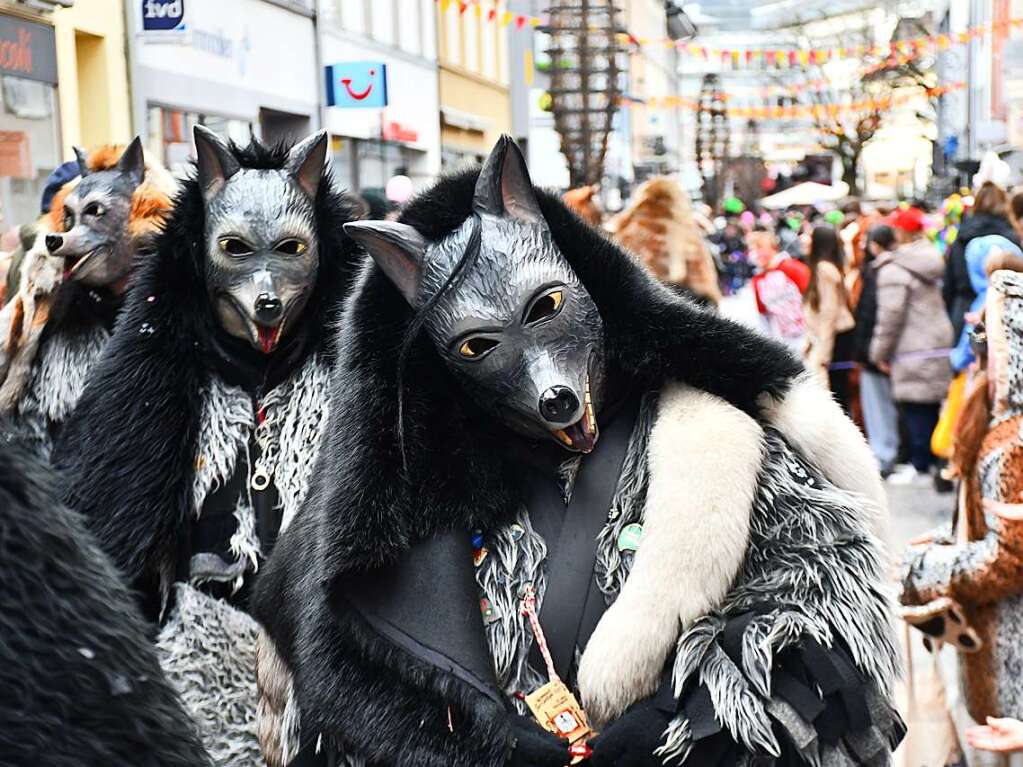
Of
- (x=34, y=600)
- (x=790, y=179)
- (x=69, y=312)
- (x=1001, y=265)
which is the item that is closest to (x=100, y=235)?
(x=69, y=312)

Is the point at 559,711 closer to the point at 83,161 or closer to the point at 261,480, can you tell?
the point at 261,480

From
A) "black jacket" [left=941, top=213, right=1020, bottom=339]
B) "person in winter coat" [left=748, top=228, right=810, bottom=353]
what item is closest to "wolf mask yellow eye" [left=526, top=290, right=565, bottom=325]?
"black jacket" [left=941, top=213, right=1020, bottom=339]

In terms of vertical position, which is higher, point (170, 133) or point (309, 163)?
point (170, 133)

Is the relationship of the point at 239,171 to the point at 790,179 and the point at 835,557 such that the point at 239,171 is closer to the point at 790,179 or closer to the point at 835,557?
the point at 835,557

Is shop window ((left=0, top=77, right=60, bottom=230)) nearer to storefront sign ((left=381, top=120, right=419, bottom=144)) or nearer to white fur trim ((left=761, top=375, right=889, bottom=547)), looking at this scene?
white fur trim ((left=761, top=375, right=889, bottom=547))

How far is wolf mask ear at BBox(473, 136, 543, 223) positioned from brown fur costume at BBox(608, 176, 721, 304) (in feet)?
22.8

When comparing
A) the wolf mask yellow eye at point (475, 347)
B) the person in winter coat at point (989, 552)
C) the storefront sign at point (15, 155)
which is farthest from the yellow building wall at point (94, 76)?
the wolf mask yellow eye at point (475, 347)

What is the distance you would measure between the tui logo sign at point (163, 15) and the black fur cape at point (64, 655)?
12456 mm

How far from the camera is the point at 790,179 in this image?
215 feet

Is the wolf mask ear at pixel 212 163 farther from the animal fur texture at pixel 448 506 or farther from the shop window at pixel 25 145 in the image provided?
the shop window at pixel 25 145

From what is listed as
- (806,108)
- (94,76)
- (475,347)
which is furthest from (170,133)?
(806,108)

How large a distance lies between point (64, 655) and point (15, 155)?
11.1 m

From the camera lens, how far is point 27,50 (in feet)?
38.3

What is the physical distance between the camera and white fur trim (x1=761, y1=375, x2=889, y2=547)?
8.02ft
